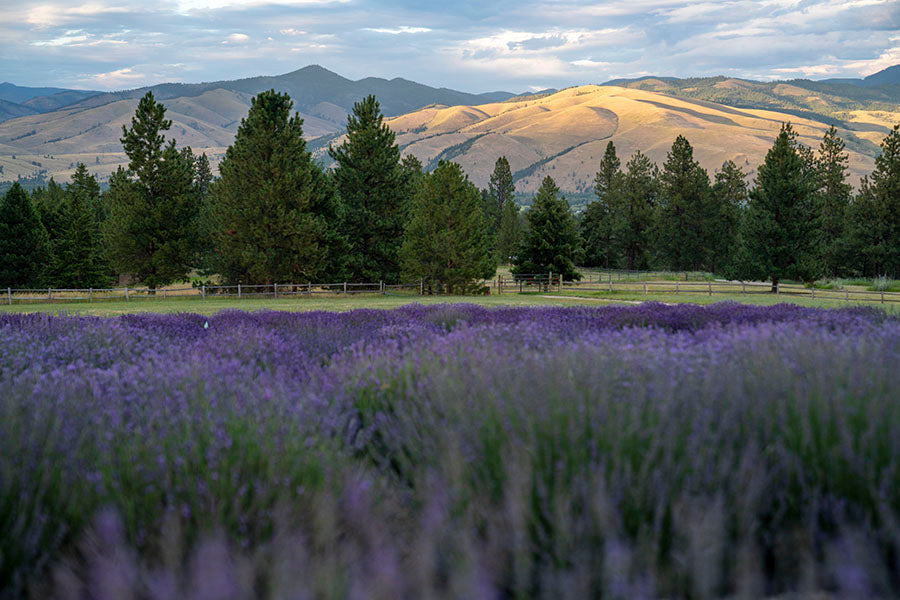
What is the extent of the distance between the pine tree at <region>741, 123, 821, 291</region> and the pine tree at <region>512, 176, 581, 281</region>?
13.2 metres

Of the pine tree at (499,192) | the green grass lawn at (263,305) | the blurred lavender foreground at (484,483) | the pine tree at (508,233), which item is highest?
the pine tree at (499,192)

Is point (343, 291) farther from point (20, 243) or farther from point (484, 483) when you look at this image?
point (484, 483)

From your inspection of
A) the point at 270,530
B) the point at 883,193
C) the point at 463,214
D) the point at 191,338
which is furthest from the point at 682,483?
the point at 883,193

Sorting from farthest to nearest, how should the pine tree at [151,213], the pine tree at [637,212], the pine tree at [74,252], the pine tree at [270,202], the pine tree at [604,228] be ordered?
the pine tree at [604,228] < the pine tree at [637,212] < the pine tree at [74,252] < the pine tree at [151,213] < the pine tree at [270,202]

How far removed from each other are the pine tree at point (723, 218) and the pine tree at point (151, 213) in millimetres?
59837

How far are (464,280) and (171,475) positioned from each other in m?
36.7

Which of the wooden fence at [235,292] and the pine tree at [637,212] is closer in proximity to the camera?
the wooden fence at [235,292]

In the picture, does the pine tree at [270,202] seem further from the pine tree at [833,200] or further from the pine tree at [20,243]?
the pine tree at [833,200]

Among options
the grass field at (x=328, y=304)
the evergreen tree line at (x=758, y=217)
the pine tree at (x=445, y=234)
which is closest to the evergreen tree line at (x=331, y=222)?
the pine tree at (x=445, y=234)

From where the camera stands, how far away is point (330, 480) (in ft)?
9.26

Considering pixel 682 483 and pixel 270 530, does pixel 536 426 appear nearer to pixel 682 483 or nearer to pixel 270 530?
pixel 682 483

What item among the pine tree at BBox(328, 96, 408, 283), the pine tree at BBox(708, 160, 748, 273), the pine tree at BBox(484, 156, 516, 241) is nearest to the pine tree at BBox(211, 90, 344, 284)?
the pine tree at BBox(328, 96, 408, 283)

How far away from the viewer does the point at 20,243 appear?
51594 millimetres

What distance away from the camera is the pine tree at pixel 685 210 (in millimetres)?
79188
